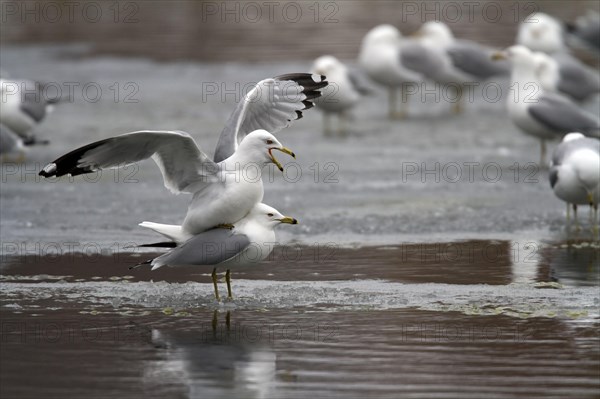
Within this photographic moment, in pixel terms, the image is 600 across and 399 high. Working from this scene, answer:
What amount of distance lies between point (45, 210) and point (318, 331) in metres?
5.07

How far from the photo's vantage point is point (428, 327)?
7.08 m

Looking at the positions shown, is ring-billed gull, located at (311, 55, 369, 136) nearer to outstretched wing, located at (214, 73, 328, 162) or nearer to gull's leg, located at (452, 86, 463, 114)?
gull's leg, located at (452, 86, 463, 114)

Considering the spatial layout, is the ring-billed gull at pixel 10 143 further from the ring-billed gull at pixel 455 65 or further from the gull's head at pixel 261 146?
the ring-billed gull at pixel 455 65

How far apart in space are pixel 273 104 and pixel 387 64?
925cm

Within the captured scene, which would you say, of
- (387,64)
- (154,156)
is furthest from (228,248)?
(387,64)

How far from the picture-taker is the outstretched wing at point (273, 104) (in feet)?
29.1

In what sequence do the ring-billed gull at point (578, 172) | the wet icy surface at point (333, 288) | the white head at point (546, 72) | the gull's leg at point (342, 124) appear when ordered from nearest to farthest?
the wet icy surface at point (333, 288), the ring-billed gull at point (578, 172), the white head at point (546, 72), the gull's leg at point (342, 124)

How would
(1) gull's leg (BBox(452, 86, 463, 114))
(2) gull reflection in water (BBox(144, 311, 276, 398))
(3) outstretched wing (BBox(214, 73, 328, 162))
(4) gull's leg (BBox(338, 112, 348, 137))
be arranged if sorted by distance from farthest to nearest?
(1) gull's leg (BBox(452, 86, 463, 114)) → (4) gull's leg (BBox(338, 112, 348, 137)) → (3) outstretched wing (BBox(214, 73, 328, 162)) → (2) gull reflection in water (BBox(144, 311, 276, 398))

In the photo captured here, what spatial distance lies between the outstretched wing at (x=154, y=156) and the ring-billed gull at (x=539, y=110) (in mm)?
6279

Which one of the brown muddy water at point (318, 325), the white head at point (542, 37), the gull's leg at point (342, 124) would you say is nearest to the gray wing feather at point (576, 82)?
the gull's leg at point (342, 124)

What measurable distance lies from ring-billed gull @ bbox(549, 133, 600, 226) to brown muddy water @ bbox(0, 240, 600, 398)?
0.57 m

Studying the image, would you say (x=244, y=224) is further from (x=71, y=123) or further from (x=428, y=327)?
(x=71, y=123)

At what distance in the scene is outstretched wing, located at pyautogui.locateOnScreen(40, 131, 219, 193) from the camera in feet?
25.4

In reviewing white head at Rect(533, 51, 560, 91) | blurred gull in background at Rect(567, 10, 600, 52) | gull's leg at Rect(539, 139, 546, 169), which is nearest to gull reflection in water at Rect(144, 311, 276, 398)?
gull's leg at Rect(539, 139, 546, 169)
